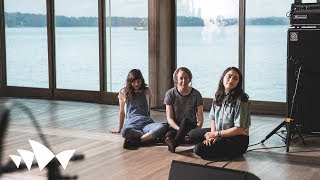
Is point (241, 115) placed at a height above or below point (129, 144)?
above

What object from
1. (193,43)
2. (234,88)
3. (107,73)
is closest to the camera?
(234,88)

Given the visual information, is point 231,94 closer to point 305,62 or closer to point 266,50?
point 305,62

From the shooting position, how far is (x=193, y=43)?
6508 millimetres

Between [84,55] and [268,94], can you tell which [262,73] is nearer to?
[268,94]

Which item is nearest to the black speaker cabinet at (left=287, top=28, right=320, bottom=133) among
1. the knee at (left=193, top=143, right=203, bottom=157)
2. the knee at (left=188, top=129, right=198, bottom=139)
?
the knee at (left=188, top=129, right=198, bottom=139)

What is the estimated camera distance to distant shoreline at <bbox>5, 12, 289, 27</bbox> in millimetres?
6070

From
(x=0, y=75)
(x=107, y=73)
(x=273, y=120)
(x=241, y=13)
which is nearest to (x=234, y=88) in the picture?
(x=273, y=120)

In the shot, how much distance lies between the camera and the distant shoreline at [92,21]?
6.07m

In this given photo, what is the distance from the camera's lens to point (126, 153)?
4090mm

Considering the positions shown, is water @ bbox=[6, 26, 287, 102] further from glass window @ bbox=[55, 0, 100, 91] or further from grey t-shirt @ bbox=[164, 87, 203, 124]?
grey t-shirt @ bbox=[164, 87, 203, 124]

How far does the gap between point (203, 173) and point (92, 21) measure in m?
5.62

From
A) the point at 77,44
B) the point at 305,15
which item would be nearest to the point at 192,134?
the point at 305,15

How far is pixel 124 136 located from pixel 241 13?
253cm

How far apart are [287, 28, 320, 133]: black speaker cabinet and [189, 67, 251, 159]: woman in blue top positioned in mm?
855
